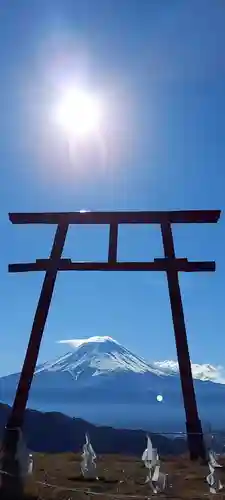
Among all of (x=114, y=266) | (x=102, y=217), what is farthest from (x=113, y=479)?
(x=102, y=217)

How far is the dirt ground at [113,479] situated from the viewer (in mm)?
6137

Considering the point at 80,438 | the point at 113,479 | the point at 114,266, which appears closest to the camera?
the point at 113,479

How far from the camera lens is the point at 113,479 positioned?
7.50 metres

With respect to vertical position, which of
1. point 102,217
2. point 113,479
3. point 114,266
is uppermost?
point 102,217

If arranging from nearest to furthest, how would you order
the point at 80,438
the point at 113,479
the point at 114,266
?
the point at 113,479 < the point at 114,266 < the point at 80,438

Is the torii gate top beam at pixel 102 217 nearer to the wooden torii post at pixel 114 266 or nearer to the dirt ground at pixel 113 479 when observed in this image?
the wooden torii post at pixel 114 266

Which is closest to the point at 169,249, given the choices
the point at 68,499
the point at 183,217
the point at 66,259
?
the point at 183,217

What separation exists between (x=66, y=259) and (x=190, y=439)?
373 centimetres

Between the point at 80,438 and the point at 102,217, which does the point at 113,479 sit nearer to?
the point at 80,438

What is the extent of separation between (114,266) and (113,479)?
144 inches

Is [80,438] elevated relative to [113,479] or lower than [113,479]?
elevated

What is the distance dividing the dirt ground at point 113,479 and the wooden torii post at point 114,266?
0.82 m

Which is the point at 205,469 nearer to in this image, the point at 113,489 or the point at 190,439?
the point at 190,439

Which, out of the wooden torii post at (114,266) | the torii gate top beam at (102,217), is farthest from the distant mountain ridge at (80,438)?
the torii gate top beam at (102,217)
